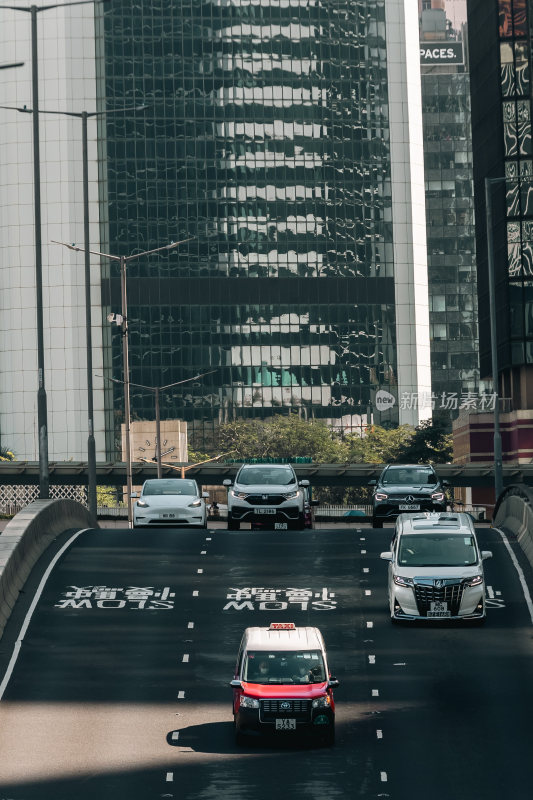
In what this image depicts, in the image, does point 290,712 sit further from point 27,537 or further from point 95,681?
point 27,537

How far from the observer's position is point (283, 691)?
23766mm

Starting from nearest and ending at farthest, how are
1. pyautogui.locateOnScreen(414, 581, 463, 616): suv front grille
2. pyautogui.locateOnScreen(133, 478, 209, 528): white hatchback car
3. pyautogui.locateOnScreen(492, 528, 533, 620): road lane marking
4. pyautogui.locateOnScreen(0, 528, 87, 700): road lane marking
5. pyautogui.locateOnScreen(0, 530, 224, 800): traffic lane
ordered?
pyautogui.locateOnScreen(0, 530, 224, 800): traffic lane < pyautogui.locateOnScreen(0, 528, 87, 700): road lane marking < pyautogui.locateOnScreen(414, 581, 463, 616): suv front grille < pyautogui.locateOnScreen(492, 528, 533, 620): road lane marking < pyautogui.locateOnScreen(133, 478, 209, 528): white hatchback car

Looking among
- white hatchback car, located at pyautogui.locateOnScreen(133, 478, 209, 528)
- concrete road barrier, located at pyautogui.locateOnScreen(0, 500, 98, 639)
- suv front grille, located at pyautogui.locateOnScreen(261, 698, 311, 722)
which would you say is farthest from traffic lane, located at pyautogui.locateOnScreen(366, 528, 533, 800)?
white hatchback car, located at pyautogui.locateOnScreen(133, 478, 209, 528)

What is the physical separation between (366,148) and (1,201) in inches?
1564

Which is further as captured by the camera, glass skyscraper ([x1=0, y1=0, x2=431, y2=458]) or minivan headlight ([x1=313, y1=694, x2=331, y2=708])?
glass skyscraper ([x1=0, y1=0, x2=431, y2=458])

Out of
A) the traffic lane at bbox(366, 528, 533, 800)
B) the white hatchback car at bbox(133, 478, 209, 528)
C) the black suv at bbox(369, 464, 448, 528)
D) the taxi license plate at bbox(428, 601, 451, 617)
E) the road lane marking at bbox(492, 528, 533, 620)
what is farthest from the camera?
the white hatchback car at bbox(133, 478, 209, 528)

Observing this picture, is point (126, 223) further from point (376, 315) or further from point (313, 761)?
point (313, 761)

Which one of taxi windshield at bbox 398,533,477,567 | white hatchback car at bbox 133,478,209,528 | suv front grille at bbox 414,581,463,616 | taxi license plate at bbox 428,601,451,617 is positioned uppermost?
white hatchback car at bbox 133,478,209,528

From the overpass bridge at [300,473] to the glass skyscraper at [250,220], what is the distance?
64491mm

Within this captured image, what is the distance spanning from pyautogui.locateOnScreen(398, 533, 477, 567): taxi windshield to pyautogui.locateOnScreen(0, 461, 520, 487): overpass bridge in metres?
61.2

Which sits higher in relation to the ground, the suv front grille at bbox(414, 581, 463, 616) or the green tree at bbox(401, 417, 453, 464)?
the green tree at bbox(401, 417, 453, 464)

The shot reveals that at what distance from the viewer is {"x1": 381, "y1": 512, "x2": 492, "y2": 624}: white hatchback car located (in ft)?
102

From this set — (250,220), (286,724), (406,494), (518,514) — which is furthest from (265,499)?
(250,220)

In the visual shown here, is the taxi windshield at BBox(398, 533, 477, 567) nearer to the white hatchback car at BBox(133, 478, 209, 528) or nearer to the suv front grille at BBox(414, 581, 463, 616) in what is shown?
the suv front grille at BBox(414, 581, 463, 616)
